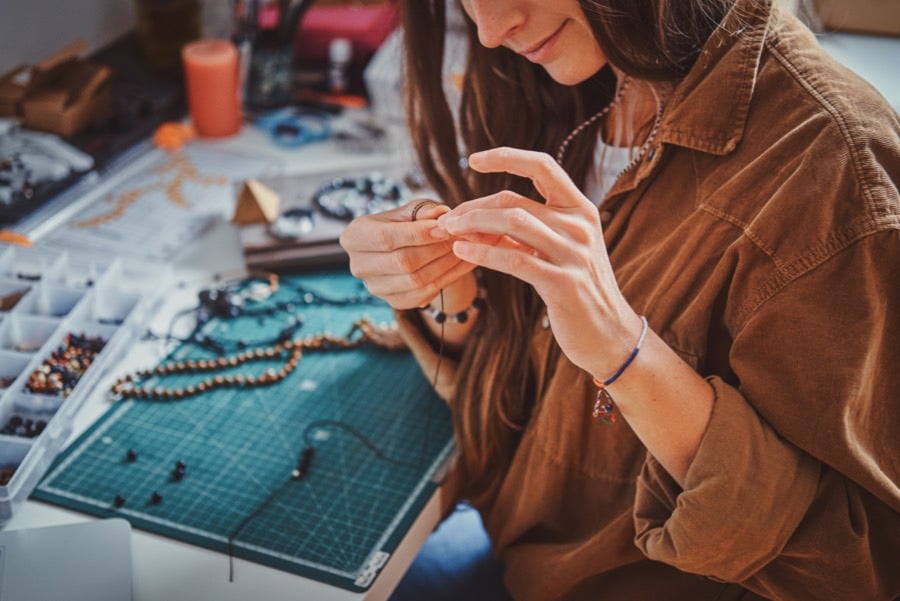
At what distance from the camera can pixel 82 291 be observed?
125 cm

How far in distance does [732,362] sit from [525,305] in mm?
317

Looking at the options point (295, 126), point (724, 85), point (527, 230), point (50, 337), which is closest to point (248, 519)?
point (50, 337)

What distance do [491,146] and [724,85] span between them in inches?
13.6

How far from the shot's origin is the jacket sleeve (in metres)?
0.84

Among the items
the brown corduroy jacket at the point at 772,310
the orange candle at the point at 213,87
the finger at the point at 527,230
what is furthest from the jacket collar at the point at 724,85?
the orange candle at the point at 213,87

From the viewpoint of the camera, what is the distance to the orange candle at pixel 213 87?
1.71m

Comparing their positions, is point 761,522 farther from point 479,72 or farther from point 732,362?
point 479,72

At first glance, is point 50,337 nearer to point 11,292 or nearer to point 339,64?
point 11,292

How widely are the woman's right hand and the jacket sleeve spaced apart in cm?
31

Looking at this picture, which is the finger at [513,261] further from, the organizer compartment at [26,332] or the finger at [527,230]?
the organizer compartment at [26,332]

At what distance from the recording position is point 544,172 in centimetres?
80

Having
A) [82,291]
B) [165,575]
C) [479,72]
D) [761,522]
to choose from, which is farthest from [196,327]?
[761,522]

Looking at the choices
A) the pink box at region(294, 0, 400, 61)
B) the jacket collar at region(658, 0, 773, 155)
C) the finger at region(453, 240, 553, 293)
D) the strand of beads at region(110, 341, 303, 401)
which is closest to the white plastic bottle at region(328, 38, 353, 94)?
the pink box at region(294, 0, 400, 61)

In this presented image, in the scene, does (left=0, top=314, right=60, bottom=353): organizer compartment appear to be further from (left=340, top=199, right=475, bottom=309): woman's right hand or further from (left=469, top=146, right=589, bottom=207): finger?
(left=469, top=146, right=589, bottom=207): finger
